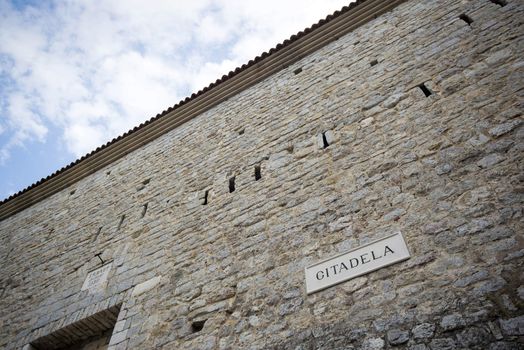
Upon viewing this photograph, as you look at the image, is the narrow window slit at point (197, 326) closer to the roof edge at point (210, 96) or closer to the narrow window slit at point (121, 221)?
the narrow window slit at point (121, 221)

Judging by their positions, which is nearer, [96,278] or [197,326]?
[197,326]

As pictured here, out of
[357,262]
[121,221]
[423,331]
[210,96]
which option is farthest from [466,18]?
[121,221]

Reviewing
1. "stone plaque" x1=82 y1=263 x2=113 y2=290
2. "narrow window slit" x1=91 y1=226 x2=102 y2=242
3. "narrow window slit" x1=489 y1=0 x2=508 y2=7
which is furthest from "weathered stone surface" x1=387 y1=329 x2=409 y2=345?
"narrow window slit" x1=91 y1=226 x2=102 y2=242

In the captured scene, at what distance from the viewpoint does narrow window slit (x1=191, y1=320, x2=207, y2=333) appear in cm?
353

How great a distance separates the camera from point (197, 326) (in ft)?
11.7

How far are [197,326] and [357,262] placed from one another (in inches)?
68.7

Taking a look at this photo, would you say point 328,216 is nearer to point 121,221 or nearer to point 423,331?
point 423,331

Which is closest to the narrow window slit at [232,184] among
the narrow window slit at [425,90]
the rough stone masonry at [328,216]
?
the rough stone masonry at [328,216]

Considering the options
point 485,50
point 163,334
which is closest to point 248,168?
point 163,334

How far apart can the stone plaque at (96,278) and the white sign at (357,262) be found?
10.5 feet

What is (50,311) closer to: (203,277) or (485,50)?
(203,277)

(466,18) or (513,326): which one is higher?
(466,18)

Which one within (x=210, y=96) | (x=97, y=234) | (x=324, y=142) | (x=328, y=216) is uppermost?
(x=210, y=96)

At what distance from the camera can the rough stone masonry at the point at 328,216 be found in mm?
2666
